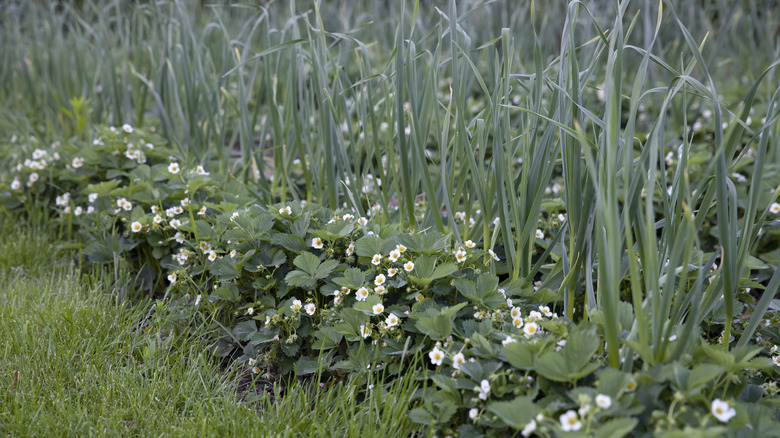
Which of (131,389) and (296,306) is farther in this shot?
(296,306)

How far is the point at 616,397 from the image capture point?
3.20ft

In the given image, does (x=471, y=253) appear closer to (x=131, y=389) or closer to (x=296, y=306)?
(x=296, y=306)

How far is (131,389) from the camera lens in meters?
1.37

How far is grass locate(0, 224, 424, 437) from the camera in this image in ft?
4.09

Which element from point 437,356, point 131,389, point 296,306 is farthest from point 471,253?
point 131,389

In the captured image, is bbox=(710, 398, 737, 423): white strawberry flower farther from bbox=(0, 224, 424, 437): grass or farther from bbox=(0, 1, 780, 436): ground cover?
bbox=(0, 224, 424, 437): grass

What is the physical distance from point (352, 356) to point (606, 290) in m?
0.61

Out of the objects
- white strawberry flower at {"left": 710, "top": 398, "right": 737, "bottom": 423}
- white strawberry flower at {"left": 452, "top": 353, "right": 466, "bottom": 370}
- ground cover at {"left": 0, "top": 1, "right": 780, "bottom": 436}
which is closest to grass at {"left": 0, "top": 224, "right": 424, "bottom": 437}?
ground cover at {"left": 0, "top": 1, "right": 780, "bottom": 436}

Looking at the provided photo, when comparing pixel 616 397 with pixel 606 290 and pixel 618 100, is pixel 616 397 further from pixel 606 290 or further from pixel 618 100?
pixel 618 100

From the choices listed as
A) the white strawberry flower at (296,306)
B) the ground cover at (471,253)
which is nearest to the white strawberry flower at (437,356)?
the ground cover at (471,253)

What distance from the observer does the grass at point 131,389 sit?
1.25 metres

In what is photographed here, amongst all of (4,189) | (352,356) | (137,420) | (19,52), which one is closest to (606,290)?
(352,356)

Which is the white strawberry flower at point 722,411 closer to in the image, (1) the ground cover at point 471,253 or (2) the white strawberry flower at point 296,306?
(1) the ground cover at point 471,253

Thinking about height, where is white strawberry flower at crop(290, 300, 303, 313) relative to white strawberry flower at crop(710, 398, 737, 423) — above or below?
below
